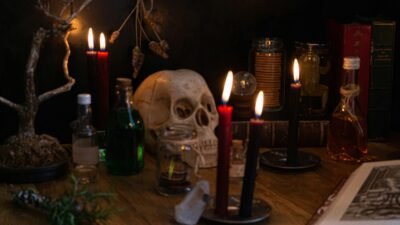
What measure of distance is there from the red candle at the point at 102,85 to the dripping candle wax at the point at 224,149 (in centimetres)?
42

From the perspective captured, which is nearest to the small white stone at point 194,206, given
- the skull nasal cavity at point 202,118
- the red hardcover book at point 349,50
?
the skull nasal cavity at point 202,118

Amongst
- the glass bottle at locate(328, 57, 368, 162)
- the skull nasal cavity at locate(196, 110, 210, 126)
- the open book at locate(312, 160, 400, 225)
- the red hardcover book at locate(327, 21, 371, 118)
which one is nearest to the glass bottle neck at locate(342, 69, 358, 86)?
the glass bottle at locate(328, 57, 368, 162)

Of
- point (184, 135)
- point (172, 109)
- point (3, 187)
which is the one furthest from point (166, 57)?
point (3, 187)

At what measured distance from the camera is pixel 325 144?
158 centimetres

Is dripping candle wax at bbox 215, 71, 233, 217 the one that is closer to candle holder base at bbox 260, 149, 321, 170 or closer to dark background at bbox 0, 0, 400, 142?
candle holder base at bbox 260, 149, 321, 170

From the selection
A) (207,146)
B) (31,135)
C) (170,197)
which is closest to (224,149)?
(170,197)

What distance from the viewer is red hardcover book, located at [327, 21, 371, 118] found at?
5.11 feet

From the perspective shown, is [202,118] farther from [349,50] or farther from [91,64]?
[349,50]

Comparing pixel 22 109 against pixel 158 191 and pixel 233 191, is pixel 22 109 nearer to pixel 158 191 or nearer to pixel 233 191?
pixel 158 191

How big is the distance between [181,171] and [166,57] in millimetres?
427

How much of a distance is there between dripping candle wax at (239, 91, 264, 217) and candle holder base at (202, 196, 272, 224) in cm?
1

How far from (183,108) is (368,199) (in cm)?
46

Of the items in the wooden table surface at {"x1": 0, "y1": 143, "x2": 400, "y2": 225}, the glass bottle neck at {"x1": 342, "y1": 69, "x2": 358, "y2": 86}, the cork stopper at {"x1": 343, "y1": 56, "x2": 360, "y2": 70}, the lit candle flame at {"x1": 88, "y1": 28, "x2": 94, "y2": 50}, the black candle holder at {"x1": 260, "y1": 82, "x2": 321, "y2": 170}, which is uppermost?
the lit candle flame at {"x1": 88, "y1": 28, "x2": 94, "y2": 50}

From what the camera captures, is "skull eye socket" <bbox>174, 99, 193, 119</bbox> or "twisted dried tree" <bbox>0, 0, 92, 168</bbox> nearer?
"twisted dried tree" <bbox>0, 0, 92, 168</bbox>
